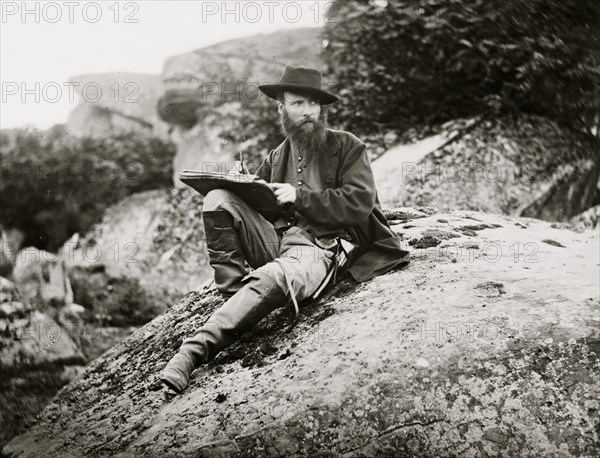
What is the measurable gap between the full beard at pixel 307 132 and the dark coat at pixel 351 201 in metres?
0.07

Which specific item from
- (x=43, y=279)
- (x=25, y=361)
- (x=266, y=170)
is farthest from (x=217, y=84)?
(x=266, y=170)

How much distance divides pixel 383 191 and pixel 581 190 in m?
2.38

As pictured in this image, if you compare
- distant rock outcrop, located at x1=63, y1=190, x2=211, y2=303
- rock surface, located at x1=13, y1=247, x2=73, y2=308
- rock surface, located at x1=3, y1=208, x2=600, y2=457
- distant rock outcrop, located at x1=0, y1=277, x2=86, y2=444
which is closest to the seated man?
rock surface, located at x1=3, y1=208, x2=600, y2=457

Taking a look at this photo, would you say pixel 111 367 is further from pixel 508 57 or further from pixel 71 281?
pixel 508 57

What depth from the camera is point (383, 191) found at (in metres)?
7.45

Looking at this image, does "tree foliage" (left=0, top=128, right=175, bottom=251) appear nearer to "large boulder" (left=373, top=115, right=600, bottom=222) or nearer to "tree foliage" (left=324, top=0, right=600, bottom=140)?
"tree foliage" (left=324, top=0, right=600, bottom=140)

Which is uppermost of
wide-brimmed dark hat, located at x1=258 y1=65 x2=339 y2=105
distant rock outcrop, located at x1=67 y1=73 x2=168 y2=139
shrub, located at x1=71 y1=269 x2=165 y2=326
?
wide-brimmed dark hat, located at x1=258 y1=65 x2=339 y2=105

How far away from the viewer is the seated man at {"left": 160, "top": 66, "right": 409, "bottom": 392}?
371 centimetres

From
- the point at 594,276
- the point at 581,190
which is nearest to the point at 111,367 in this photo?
the point at 594,276

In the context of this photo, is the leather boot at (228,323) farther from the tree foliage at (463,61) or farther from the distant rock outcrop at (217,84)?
the distant rock outcrop at (217,84)

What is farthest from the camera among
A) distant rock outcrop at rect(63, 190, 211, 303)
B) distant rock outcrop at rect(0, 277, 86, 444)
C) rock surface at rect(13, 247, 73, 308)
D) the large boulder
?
distant rock outcrop at rect(63, 190, 211, 303)

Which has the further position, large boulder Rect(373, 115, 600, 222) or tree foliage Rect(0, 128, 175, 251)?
tree foliage Rect(0, 128, 175, 251)

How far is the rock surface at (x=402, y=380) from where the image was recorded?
120 inches

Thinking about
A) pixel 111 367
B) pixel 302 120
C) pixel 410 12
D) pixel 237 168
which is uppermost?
pixel 410 12
